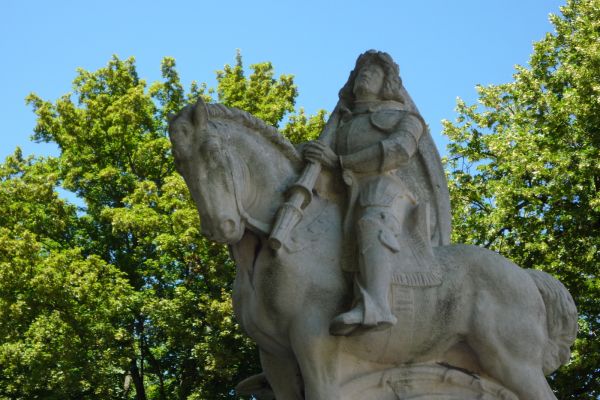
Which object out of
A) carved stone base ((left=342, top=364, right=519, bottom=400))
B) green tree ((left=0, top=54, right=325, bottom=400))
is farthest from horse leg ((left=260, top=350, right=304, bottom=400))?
green tree ((left=0, top=54, right=325, bottom=400))

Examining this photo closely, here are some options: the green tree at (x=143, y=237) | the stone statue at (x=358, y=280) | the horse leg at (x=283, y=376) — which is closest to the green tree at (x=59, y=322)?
the green tree at (x=143, y=237)

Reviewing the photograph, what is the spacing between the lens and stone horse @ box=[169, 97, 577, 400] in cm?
545

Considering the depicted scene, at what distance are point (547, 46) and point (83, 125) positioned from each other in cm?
1082

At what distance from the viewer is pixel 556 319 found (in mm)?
6059

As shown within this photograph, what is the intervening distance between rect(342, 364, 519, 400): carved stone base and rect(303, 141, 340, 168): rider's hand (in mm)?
1421

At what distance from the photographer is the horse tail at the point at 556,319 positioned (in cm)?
606

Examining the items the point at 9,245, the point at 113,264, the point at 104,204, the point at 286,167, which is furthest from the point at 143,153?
the point at 286,167

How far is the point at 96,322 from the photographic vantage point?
17.0 meters

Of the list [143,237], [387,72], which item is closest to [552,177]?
[143,237]

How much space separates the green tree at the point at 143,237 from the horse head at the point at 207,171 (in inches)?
429

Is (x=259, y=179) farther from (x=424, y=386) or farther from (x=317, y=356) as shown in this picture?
(x=424, y=386)

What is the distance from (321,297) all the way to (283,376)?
646 millimetres

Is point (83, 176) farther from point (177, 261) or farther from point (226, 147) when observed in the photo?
point (226, 147)

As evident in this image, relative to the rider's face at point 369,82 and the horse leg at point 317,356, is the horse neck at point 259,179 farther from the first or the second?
the rider's face at point 369,82
